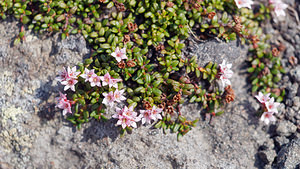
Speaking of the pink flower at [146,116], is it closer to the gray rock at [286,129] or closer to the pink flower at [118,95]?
the pink flower at [118,95]

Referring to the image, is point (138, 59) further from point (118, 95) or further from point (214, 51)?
point (214, 51)

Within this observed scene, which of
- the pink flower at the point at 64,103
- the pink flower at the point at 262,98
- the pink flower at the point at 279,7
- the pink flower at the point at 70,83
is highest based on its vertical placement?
the pink flower at the point at 279,7

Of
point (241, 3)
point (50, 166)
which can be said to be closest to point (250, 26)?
point (241, 3)

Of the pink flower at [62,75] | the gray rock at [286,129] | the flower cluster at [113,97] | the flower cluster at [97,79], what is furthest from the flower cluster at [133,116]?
the gray rock at [286,129]

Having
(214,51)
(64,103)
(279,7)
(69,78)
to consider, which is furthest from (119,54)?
(279,7)

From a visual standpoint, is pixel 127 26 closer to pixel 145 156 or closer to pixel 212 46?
pixel 212 46

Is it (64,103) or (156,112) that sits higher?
(64,103)
